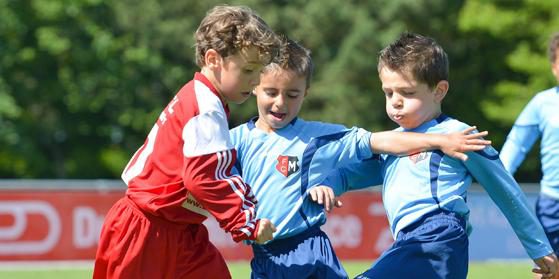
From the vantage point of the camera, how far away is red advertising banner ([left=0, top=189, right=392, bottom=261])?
16266 millimetres

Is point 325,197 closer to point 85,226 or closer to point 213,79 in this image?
point 213,79

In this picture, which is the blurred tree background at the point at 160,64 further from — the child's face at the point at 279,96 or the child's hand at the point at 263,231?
the child's hand at the point at 263,231

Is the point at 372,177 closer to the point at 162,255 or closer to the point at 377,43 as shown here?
the point at 162,255

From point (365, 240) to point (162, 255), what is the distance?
1345cm

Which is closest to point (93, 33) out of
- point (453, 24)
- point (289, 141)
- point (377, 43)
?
point (377, 43)

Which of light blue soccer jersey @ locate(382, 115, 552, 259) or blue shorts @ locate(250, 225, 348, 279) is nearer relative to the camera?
light blue soccer jersey @ locate(382, 115, 552, 259)

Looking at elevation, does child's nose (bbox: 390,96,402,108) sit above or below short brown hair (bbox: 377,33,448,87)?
below

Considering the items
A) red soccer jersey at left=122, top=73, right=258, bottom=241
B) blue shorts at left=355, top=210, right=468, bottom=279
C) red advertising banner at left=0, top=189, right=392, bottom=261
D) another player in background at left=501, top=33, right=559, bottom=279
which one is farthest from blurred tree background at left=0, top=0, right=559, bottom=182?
red soccer jersey at left=122, top=73, right=258, bottom=241

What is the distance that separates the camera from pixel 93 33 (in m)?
37.4

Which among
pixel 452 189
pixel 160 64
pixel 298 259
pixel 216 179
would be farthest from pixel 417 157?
pixel 160 64

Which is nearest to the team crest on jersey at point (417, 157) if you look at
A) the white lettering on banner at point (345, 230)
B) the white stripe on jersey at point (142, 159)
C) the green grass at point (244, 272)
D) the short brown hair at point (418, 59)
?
the short brown hair at point (418, 59)

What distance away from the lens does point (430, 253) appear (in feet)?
17.5

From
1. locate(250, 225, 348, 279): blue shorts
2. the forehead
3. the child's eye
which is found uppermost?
the forehead

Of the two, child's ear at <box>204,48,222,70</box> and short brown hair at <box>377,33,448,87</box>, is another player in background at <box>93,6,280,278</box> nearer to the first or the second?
child's ear at <box>204,48,222,70</box>
